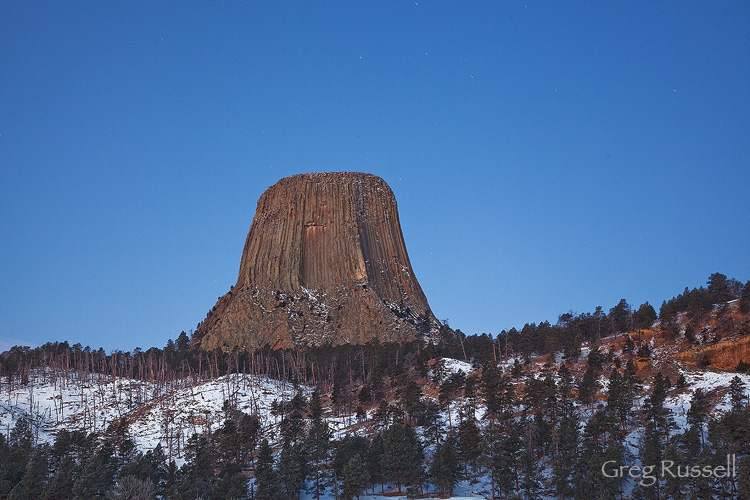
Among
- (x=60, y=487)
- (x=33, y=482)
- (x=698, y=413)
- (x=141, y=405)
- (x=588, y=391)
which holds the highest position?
(x=588, y=391)

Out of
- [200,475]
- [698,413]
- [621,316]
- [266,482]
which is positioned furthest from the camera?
[621,316]

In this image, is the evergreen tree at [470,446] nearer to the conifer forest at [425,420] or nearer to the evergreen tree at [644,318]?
the conifer forest at [425,420]

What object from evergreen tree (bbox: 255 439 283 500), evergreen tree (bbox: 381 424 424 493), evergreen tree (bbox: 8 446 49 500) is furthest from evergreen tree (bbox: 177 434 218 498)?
evergreen tree (bbox: 381 424 424 493)

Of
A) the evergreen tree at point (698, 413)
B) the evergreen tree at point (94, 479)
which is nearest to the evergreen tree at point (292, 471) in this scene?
the evergreen tree at point (94, 479)

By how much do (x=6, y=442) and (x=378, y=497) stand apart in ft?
144

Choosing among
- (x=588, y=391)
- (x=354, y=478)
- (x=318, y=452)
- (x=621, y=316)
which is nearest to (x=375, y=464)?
(x=318, y=452)

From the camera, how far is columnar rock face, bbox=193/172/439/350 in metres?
144

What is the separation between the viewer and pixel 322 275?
516ft

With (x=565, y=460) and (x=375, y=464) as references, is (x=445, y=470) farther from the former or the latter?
(x=565, y=460)

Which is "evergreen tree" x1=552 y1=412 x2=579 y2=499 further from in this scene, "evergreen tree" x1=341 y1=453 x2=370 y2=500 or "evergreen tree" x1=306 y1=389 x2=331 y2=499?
"evergreen tree" x1=306 y1=389 x2=331 y2=499

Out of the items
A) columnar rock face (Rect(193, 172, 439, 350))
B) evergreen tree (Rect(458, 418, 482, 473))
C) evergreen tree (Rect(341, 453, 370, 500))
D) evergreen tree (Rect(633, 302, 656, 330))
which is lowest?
evergreen tree (Rect(341, 453, 370, 500))

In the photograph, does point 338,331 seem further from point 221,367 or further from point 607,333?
point 607,333

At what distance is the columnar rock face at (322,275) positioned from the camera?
14400 cm

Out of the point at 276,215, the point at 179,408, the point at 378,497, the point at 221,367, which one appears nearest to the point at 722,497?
the point at 378,497
